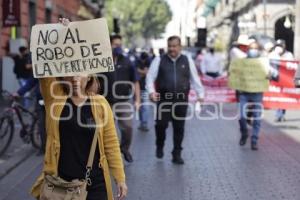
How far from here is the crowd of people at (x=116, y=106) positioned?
4777mm

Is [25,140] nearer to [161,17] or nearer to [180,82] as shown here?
[180,82]

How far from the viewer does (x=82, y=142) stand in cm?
479

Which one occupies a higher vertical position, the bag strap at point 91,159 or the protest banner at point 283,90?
the protest banner at point 283,90

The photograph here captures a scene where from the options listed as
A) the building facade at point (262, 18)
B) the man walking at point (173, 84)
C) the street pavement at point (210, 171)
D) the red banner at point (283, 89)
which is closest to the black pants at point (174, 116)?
the man walking at point (173, 84)

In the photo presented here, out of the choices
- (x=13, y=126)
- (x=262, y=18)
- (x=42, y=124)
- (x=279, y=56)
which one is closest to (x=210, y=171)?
(x=42, y=124)

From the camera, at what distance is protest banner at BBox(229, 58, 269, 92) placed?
12.4 meters

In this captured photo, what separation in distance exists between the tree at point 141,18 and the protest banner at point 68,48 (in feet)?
278

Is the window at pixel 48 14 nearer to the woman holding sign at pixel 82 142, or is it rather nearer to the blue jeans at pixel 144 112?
the blue jeans at pixel 144 112

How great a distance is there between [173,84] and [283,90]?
6671mm

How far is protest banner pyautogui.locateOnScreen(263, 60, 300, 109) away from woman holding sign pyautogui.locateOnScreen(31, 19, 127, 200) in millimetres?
11918

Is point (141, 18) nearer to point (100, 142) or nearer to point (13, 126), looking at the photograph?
point (13, 126)

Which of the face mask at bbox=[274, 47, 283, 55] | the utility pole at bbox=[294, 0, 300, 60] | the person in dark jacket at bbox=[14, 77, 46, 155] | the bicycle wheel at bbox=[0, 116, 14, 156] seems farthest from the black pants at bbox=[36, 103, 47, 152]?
the utility pole at bbox=[294, 0, 300, 60]

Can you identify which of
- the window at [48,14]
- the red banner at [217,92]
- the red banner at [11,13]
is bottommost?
the red banner at [217,92]

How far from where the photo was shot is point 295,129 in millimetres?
15500
